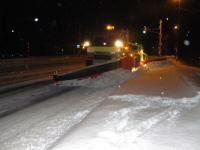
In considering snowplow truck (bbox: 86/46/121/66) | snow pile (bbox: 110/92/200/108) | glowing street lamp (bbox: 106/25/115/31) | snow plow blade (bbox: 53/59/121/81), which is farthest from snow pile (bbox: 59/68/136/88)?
glowing street lamp (bbox: 106/25/115/31)

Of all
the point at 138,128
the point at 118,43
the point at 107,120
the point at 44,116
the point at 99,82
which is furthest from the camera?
the point at 118,43

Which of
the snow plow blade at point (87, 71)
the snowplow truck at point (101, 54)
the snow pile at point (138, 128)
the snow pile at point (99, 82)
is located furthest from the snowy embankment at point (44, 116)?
Answer: the snowplow truck at point (101, 54)

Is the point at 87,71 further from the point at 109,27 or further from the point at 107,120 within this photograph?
the point at 107,120

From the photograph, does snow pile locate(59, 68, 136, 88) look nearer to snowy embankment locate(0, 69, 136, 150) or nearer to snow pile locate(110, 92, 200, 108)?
snowy embankment locate(0, 69, 136, 150)

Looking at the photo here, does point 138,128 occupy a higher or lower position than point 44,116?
higher

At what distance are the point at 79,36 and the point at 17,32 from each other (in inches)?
494

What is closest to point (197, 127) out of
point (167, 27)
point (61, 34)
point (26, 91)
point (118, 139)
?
point (118, 139)

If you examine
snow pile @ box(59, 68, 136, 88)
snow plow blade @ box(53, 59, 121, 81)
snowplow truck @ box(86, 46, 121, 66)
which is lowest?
snow pile @ box(59, 68, 136, 88)

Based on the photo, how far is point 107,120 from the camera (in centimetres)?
859

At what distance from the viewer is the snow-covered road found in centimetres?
682

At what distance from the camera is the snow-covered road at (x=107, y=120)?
6.82m

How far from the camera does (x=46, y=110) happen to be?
1102 centimetres

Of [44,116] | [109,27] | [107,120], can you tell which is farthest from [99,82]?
[109,27]

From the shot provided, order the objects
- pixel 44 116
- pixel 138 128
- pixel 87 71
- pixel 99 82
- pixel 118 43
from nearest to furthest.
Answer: pixel 138 128 → pixel 44 116 → pixel 99 82 → pixel 87 71 → pixel 118 43
